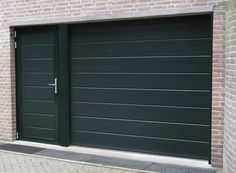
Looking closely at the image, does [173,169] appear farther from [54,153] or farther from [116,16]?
[116,16]

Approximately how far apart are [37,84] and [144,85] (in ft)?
7.54

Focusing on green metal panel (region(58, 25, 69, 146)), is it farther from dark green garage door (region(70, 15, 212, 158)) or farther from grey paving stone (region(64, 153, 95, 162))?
grey paving stone (region(64, 153, 95, 162))

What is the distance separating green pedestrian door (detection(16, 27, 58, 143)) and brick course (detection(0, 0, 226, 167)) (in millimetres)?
183

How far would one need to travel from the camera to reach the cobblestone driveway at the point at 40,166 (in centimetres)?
512

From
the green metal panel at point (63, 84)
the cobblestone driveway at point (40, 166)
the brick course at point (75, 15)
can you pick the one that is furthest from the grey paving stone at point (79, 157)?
the brick course at point (75, 15)

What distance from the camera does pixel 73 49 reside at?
6414mm

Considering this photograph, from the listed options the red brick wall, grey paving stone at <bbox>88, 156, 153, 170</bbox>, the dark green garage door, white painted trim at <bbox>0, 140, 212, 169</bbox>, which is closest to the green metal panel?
the dark green garage door

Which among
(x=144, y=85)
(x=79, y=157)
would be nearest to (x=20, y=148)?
(x=79, y=157)

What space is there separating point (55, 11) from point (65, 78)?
1259 mm

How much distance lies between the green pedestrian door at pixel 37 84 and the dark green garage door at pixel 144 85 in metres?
0.43

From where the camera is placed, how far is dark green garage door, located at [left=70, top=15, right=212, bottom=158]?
17.7ft

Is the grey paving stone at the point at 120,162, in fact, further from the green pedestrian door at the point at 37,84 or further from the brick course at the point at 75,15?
the green pedestrian door at the point at 37,84

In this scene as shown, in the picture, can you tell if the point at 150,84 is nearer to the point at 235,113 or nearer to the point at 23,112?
the point at 235,113

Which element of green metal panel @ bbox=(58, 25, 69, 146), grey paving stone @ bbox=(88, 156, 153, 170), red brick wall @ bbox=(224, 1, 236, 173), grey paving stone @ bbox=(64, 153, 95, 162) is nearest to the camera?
red brick wall @ bbox=(224, 1, 236, 173)
